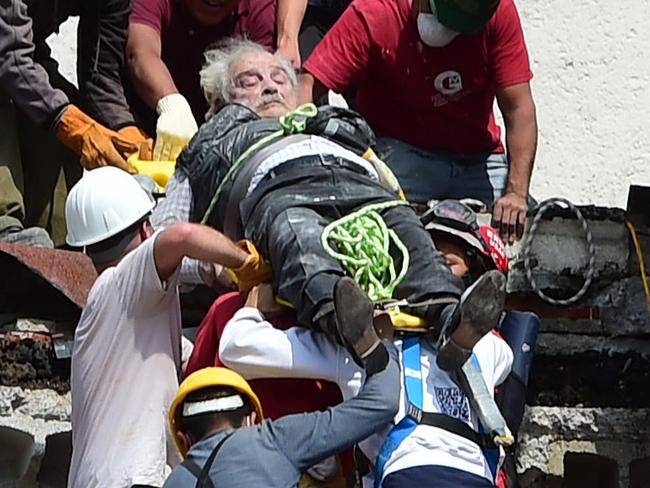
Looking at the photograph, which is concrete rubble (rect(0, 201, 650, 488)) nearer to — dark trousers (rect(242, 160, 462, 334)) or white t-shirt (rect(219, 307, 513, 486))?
dark trousers (rect(242, 160, 462, 334))

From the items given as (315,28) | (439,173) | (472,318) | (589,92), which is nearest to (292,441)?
(472,318)

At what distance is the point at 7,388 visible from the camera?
20.3 feet

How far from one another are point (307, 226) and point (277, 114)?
1.01 m

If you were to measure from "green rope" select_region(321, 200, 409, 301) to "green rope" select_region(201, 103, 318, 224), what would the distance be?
0.51 m

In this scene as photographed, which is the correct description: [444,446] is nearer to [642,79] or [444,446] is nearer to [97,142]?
[97,142]

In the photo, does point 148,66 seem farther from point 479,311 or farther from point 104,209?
point 479,311

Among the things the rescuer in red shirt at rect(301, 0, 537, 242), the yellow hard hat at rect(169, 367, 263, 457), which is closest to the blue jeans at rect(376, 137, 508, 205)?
the rescuer in red shirt at rect(301, 0, 537, 242)

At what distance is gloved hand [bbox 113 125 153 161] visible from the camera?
6508 mm

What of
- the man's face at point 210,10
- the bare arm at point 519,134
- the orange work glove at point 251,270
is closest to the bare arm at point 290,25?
the man's face at point 210,10

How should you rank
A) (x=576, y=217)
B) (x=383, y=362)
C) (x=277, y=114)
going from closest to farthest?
(x=383, y=362)
(x=277, y=114)
(x=576, y=217)

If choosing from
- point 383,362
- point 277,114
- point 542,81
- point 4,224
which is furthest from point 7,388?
point 542,81

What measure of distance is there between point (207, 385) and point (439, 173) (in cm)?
250

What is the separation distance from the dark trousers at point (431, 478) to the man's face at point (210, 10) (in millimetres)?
2780

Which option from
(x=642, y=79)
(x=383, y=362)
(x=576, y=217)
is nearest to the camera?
(x=383, y=362)
